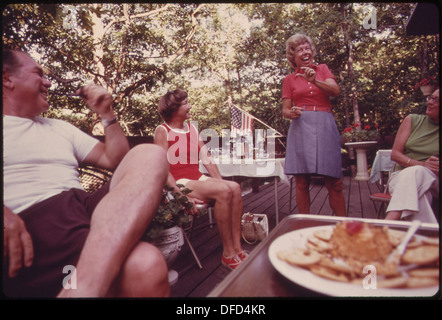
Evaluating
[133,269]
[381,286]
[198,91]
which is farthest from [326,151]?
[198,91]

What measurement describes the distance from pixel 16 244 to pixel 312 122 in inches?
76.8

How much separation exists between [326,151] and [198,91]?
20.2 ft

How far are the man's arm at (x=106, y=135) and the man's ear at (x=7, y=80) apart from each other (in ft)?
0.90

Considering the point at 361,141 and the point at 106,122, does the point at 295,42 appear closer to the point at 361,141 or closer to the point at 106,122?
the point at 106,122

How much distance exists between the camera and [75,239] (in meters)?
0.83

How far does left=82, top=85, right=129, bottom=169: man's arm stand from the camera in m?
1.04

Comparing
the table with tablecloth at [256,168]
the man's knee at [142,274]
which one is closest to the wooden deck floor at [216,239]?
the table with tablecloth at [256,168]

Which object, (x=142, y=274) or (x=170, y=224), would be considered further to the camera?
(x=170, y=224)

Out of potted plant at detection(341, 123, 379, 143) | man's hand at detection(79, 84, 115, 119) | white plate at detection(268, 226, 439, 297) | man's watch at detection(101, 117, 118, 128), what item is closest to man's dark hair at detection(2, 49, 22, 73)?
man's hand at detection(79, 84, 115, 119)

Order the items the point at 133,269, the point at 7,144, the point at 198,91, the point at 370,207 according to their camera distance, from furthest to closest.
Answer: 1. the point at 198,91
2. the point at 370,207
3. the point at 7,144
4. the point at 133,269

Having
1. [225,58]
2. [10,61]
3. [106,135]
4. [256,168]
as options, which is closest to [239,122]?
[256,168]

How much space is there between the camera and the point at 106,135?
1146 millimetres

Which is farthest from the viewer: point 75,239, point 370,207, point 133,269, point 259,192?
point 259,192

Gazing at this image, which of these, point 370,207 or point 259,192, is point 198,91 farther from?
point 370,207
